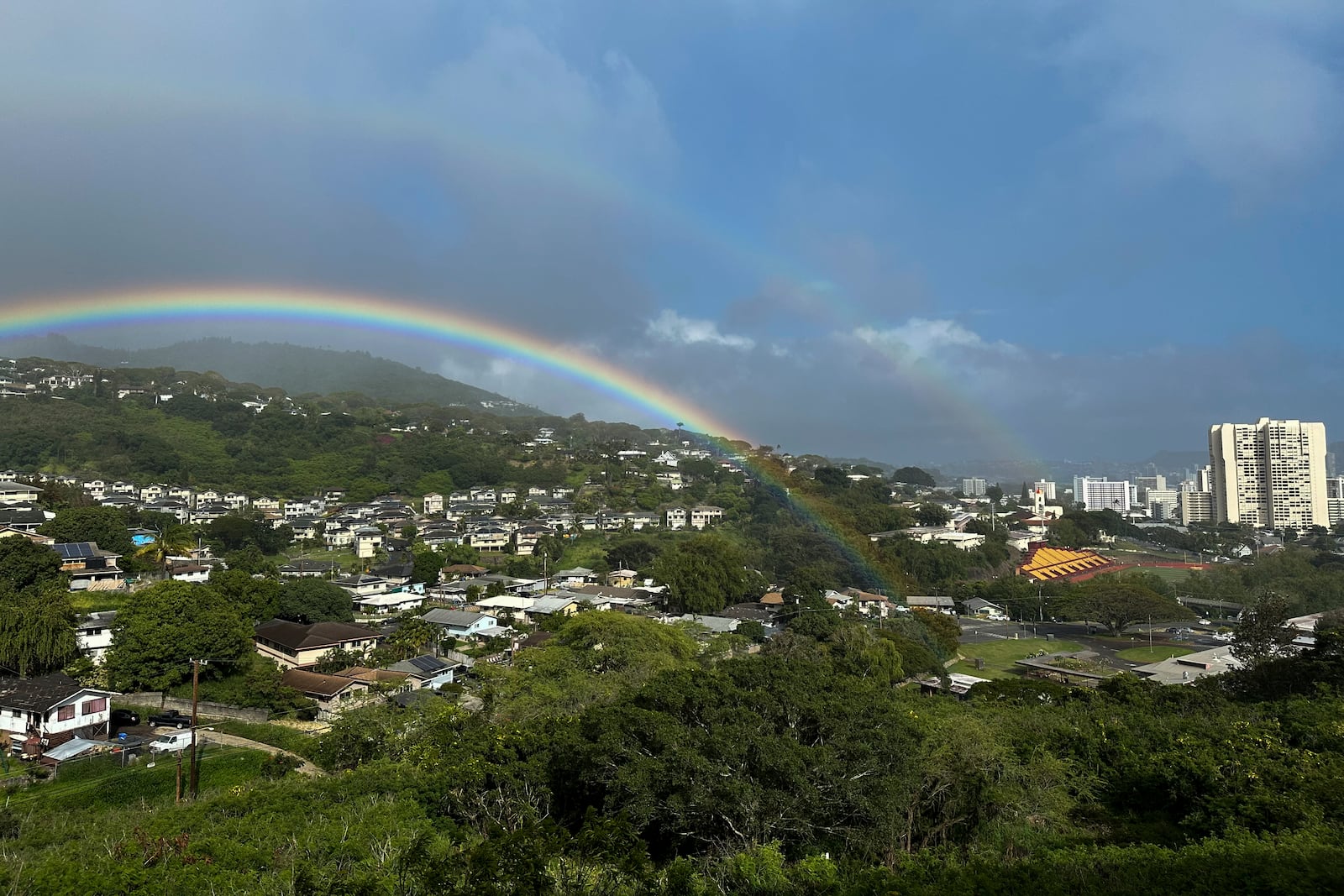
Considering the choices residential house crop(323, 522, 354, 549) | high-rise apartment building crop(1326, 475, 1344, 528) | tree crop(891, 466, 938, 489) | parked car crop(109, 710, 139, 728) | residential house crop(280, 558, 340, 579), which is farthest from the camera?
tree crop(891, 466, 938, 489)

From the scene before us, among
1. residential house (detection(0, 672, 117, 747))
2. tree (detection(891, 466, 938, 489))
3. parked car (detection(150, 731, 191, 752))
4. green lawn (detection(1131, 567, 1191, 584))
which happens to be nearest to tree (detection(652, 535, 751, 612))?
parked car (detection(150, 731, 191, 752))

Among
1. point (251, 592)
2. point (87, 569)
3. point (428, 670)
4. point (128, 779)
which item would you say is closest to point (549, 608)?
point (428, 670)

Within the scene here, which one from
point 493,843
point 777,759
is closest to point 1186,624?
point 777,759

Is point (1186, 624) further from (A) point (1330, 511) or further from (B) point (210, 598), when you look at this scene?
(A) point (1330, 511)

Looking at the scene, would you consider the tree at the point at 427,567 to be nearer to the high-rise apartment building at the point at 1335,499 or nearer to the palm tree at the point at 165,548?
the palm tree at the point at 165,548

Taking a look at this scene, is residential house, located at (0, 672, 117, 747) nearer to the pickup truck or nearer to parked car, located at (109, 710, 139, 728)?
parked car, located at (109, 710, 139, 728)

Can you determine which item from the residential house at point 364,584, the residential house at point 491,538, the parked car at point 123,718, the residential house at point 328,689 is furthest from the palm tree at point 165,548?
the residential house at point 491,538
